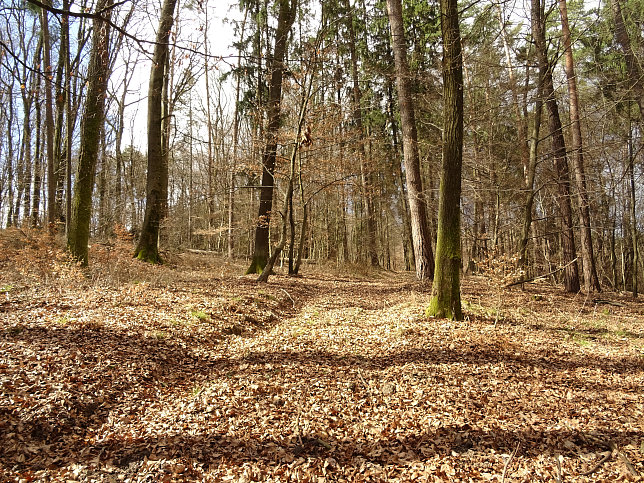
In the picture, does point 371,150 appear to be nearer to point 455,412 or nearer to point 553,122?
point 553,122

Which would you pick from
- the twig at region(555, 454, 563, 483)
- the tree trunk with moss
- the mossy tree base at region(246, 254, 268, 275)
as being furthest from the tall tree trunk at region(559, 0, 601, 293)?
the mossy tree base at region(246, 254, 268, 275)

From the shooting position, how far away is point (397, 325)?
6621mm

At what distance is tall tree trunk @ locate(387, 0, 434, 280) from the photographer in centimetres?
1080

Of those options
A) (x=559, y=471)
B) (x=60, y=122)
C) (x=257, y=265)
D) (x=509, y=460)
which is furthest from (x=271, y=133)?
(x=559, y=471)

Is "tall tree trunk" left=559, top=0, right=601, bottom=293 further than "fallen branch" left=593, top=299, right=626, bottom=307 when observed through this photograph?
Yes

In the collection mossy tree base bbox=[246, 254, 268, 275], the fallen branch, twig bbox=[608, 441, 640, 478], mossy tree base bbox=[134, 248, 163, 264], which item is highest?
mossy tree base bbox=[134, 248, 163, 264]

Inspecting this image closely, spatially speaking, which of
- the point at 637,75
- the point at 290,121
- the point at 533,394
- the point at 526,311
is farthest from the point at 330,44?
the point at 533,394

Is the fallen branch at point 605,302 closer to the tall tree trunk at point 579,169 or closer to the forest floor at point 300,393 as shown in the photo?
the tall tree trunk at point 579,169

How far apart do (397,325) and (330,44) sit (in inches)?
340

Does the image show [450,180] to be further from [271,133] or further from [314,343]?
[271,133]

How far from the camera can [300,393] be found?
432 centimetres

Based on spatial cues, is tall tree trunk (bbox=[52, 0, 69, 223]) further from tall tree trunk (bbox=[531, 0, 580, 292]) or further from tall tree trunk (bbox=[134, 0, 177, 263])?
tall tree trunk (bbox=[531, 0, 580, 292])

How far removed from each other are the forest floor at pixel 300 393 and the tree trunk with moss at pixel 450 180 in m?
0.50

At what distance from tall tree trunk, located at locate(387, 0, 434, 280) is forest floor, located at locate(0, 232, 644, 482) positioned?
346 centimetres
